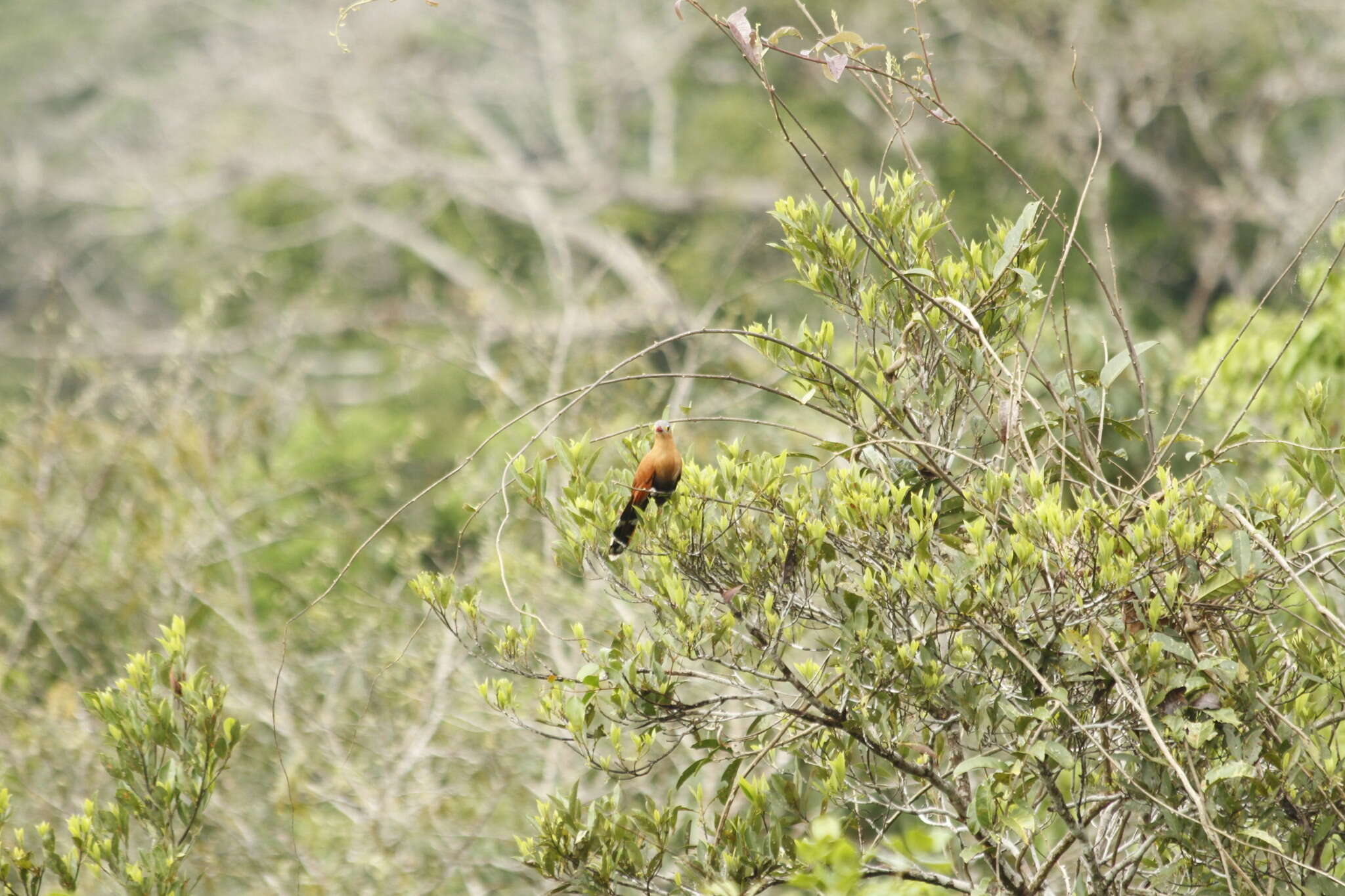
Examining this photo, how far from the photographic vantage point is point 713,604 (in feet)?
7.29

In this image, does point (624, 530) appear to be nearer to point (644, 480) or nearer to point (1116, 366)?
point (644, 480)

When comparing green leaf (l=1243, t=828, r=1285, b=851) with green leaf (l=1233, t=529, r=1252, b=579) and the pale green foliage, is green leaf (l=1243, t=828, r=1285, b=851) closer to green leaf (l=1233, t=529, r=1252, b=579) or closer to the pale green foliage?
the pale green foliage

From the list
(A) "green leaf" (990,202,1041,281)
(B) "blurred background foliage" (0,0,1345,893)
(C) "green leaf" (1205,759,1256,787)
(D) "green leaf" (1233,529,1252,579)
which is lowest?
(C) "green leaf" (1205,759,1256,787)

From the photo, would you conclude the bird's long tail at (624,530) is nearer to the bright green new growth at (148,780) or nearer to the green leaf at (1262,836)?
the bright green new growth at (148,780)

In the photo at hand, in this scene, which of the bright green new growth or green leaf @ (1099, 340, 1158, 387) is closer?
green leaf @ (1099, 340, 1158, 387)

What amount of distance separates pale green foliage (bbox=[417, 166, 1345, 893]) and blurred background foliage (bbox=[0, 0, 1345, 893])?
0.23 meters

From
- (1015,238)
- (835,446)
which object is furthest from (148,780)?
(1015,238)

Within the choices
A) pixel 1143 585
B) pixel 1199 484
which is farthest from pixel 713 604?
pixel 1199 484

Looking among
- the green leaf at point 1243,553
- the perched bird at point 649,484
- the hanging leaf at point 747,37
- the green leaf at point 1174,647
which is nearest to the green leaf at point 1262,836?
the green leaf at point 1174,647

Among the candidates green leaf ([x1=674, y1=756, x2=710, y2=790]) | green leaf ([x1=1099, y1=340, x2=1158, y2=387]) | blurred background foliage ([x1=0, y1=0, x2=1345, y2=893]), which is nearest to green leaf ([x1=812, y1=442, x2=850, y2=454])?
blurred background foliage ([x1=0, y1=0, x2=1345, y2=893])

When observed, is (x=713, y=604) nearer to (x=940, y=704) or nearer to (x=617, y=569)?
(x=617, y=569)

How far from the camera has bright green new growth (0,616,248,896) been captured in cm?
237

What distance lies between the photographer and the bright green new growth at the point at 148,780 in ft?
7.76

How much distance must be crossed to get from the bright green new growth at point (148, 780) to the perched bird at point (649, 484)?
3.04 feet
